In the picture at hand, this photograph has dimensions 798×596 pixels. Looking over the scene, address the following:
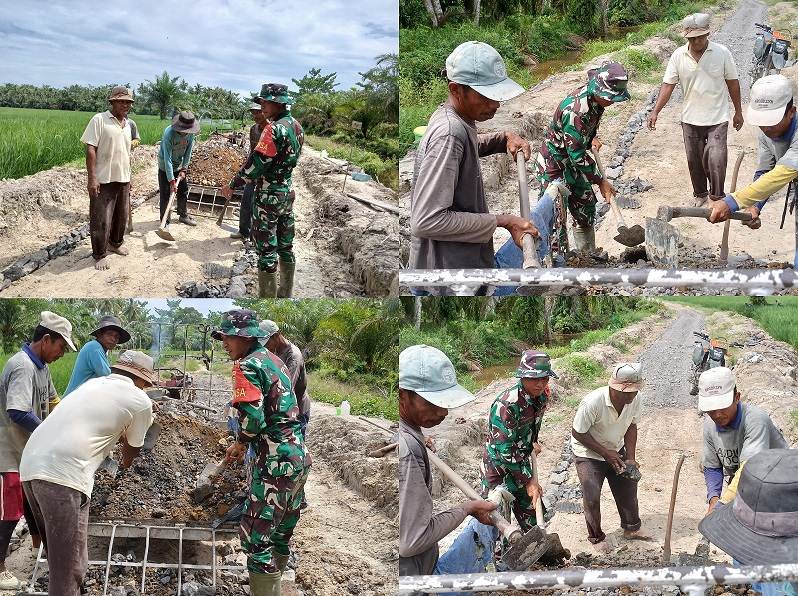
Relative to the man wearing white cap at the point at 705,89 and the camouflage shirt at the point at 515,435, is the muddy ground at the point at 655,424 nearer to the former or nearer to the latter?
the camouflage shirt at the point at 515,435

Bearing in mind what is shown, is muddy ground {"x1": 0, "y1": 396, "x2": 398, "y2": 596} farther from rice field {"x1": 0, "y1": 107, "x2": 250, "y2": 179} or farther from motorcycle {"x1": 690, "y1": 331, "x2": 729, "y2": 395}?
rice field {"x1": 0, "y1": 107, "x2": 250, "y2": 179}

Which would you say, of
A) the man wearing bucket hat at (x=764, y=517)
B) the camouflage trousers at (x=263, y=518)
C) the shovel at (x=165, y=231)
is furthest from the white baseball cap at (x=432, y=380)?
the shovel at (x=165, y=231)

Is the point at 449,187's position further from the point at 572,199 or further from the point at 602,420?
the point at 602,420

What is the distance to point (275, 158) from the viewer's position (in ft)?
17.6

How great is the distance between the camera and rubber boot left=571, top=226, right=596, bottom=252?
540 cm

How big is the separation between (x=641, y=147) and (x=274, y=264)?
4.36 meters

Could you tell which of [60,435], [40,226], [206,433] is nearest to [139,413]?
[60,435]

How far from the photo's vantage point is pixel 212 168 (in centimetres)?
1004

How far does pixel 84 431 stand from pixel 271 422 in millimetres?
901

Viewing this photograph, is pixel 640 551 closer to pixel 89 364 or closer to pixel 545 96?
pixel 89 364

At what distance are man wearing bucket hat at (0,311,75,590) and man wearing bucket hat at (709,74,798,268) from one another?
3517 millimetres

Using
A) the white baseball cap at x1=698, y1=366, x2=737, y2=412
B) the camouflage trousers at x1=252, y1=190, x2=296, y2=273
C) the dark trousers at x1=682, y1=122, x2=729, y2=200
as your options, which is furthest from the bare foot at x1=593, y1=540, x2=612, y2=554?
the camouflage trousers at x1=252, y1=190, x2=296, y2=273

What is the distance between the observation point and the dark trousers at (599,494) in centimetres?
509

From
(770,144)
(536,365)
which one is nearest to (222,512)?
(536,365)
